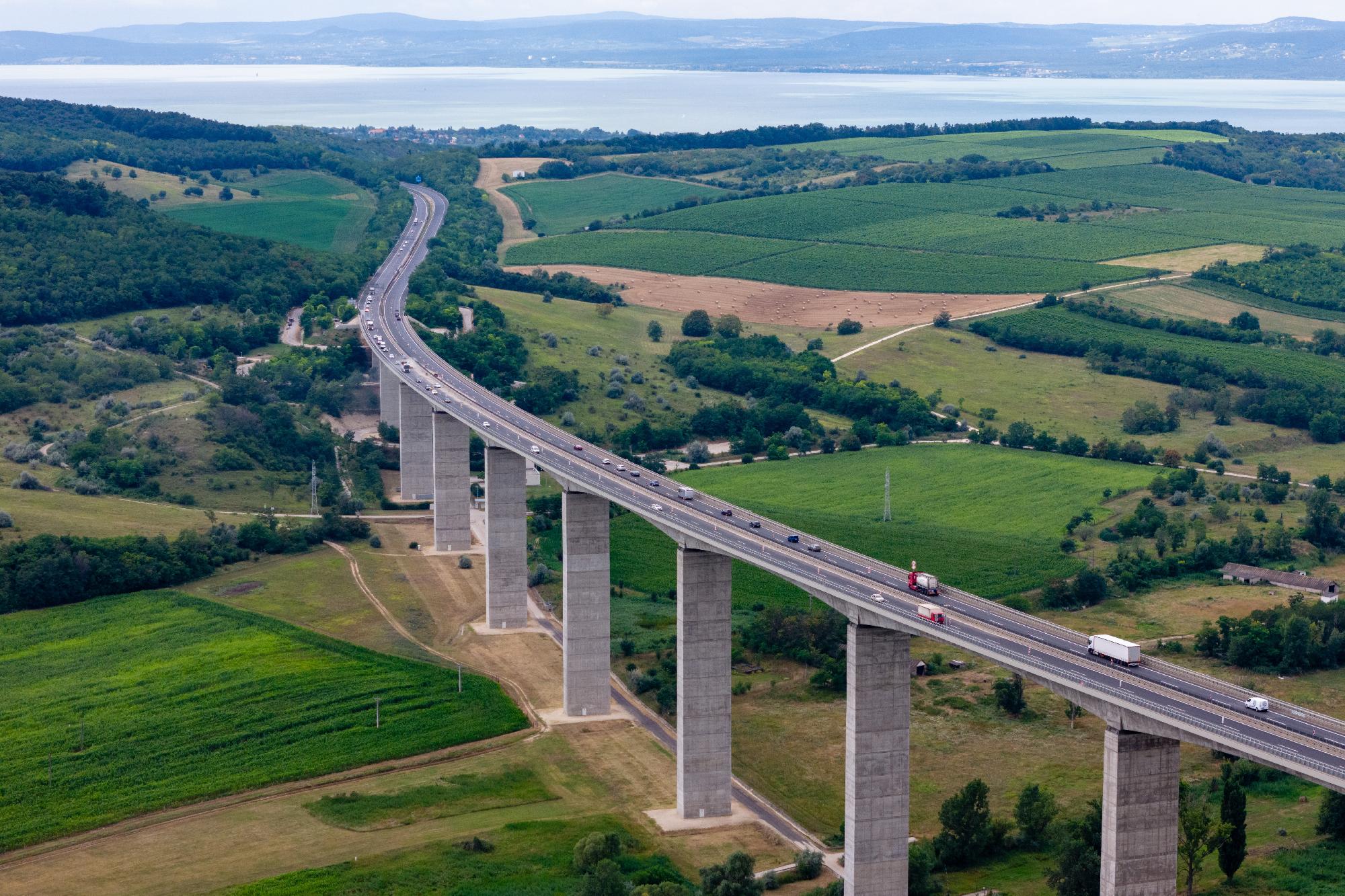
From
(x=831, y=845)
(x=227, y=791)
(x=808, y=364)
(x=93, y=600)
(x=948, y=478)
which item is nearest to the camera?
(x=831, y=845)

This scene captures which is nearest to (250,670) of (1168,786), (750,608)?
(750,608)

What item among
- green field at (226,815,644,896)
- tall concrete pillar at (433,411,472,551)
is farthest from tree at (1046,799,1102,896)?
tall concrete pillar at (433,411,472,551)

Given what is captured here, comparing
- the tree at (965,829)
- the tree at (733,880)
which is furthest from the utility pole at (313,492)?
the tree at (965,829)

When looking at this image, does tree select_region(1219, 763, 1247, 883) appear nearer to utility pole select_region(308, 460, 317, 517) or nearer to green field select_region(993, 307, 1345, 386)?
utility pole select_region(308, 460, 317, 517)

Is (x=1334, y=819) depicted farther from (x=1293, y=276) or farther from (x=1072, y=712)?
(x=1293, y=276)

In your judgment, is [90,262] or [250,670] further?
[90,262]

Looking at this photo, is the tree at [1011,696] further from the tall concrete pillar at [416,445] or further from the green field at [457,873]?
the tall concrete pillar at [416,445]

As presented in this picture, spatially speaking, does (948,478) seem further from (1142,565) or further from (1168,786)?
(1168,786)
